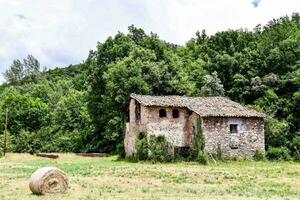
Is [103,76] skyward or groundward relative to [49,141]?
skyward

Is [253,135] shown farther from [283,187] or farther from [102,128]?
[102,128]

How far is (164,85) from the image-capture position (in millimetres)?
50750

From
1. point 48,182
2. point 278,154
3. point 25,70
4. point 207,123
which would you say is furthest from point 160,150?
point 25,70

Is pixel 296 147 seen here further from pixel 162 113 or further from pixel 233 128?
pixel 162 113

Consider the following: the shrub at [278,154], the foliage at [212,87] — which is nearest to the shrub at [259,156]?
the shrub at [278,154]

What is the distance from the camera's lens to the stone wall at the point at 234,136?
4056cm

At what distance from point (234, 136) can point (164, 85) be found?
470 inches

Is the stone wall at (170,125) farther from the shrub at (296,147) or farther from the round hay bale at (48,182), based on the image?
the round hay bale at (48,182)

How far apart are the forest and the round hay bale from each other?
995 inches

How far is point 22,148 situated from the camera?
64.2 m

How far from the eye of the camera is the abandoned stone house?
40.7 m

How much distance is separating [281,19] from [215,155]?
40.0m

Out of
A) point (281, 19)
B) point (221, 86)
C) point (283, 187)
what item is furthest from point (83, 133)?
point (283, 187)

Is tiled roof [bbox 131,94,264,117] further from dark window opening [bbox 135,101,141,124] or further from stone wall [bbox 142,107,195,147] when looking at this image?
dark window opening [bbox 135,101,141,124]
